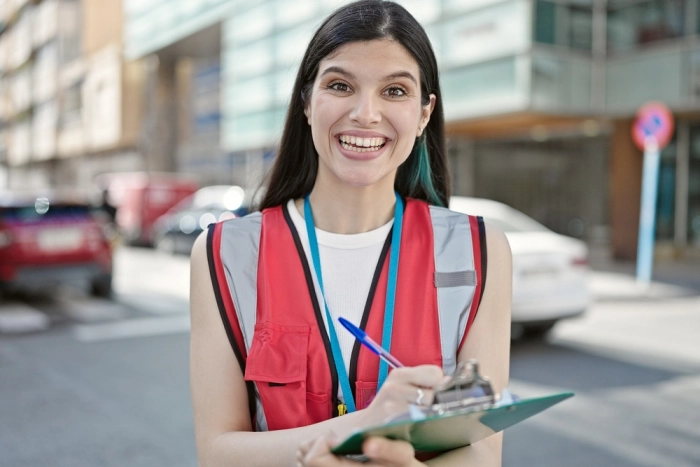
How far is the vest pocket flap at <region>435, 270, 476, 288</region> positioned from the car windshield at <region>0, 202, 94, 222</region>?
33.2 ft

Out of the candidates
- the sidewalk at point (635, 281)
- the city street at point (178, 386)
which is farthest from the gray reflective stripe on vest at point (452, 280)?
the sidewalk at point (635, 281)

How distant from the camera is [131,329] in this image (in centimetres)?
884

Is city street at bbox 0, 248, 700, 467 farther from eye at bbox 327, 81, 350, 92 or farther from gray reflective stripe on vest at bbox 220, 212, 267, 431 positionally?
eye at bbox 327, 81, 350, 92

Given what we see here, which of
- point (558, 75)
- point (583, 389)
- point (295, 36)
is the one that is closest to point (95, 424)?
point (583, 389)

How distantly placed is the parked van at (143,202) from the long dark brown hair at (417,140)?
20.4 meters

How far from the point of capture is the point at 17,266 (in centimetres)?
1041

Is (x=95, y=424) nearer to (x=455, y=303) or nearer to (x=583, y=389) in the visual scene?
(x=583, y=389)

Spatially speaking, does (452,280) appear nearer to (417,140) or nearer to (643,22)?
(417,140)

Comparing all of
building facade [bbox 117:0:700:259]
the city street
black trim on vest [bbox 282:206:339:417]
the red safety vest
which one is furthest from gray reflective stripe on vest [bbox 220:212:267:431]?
building facade [bbox 117:0:700:259]

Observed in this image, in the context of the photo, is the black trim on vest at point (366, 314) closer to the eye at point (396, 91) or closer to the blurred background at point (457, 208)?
the eye at point (396, 91)

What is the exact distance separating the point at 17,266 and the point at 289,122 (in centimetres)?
950

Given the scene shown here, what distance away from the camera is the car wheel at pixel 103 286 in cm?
1128

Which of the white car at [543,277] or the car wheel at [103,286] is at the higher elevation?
the white car at [543,277]

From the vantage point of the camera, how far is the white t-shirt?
5.52 ft
